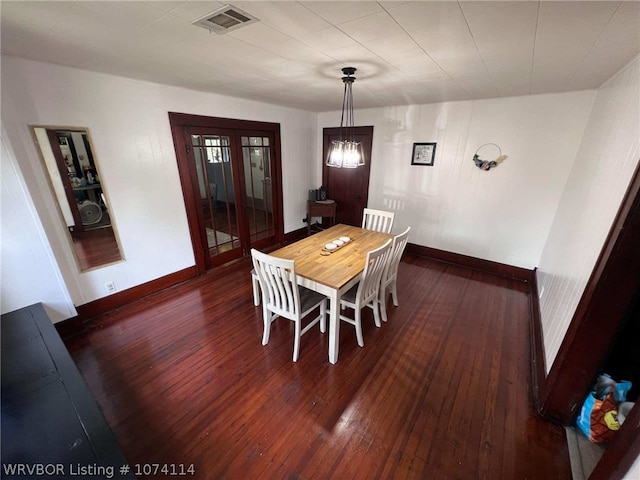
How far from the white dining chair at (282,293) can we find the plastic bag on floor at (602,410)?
1855mm

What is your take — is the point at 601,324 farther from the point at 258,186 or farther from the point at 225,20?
the point at 258,186

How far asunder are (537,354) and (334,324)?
5.80 ft

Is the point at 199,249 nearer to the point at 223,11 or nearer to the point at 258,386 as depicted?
the point at 258,386

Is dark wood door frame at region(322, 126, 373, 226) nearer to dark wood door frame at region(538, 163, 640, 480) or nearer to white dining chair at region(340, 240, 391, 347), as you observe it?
white dining chair at region(340, 240, 391, 347)

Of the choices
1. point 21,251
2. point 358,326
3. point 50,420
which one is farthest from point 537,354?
point 21,251

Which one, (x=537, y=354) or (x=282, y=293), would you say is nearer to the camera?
(x=282, y=293)

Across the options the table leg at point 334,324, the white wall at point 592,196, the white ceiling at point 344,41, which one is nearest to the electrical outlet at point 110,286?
the white ceiling at point 344,41

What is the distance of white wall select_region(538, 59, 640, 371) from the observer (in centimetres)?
155

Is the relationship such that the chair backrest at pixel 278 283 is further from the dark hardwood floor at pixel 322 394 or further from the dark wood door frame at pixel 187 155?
the dark wood door frame at pixel 187 155

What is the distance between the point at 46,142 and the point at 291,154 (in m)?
3.05

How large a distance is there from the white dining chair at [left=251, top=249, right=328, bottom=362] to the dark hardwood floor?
366 mm

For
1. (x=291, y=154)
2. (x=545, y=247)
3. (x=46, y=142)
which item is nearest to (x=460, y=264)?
(x=545, y=247)

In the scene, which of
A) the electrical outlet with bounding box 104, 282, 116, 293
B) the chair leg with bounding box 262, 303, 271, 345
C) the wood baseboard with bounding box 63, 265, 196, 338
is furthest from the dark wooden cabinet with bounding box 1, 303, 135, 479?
the chair leg with bounding box 262, 303, 271, 345

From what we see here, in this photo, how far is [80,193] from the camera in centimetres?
281
